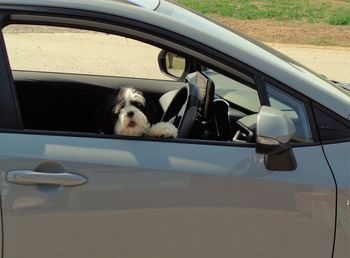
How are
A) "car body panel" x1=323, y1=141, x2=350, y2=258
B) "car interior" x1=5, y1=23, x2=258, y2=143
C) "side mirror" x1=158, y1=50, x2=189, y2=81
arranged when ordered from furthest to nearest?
"side mirror" x1=158, y1=50, x2=189, y2=81
"car interior" x1=5, y1=23, x2=258, y2=143
"car body panel" x1=323, y1=141, x2=350, y2=258

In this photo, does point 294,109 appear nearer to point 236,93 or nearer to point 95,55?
point 236,93

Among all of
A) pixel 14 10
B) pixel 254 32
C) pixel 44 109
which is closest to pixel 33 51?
pixel 254 32

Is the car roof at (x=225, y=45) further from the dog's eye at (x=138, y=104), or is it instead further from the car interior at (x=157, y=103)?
the dog's eye at (x=138, y=104)

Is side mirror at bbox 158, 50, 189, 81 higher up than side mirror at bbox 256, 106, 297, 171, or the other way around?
side mirror at bbox 158, 50, 189, 81

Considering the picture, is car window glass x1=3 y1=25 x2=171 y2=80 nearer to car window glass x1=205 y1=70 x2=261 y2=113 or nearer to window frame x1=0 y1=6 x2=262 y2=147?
car window glass x1=205 y1=70 x2=261 y2=113

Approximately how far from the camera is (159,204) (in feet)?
6.86

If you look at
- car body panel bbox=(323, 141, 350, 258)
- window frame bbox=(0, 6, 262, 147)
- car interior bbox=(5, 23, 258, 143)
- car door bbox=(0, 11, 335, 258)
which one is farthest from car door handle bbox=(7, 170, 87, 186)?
car body panel bbox=(323, 141, 350, 258)

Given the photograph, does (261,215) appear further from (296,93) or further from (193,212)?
(296,93)

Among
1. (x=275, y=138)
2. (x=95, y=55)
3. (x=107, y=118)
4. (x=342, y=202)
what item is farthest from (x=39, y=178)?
(x=95, y=55)

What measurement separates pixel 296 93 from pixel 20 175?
3.79 ft

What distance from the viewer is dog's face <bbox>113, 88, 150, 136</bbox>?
2.35 meters

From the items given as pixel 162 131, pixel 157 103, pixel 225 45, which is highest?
pixel 157 103

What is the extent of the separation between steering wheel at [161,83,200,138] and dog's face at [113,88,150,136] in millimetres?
193

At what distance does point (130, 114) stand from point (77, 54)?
32.4 feet
